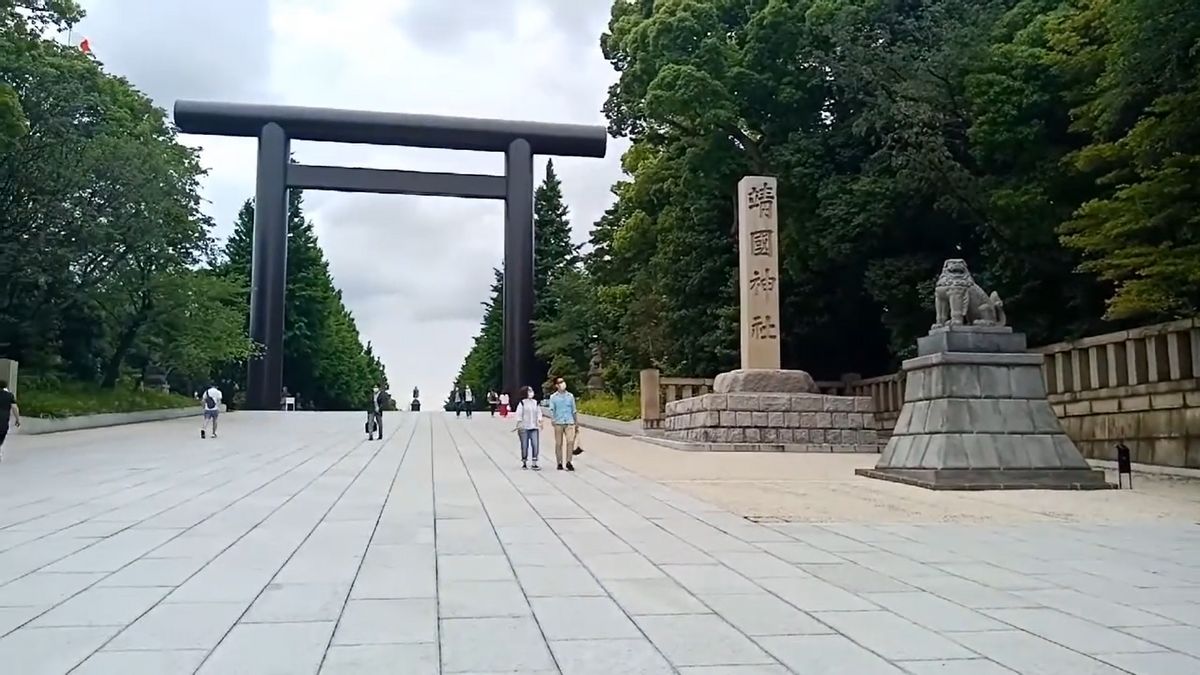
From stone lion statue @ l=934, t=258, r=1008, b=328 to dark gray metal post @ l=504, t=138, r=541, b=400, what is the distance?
97.4ft

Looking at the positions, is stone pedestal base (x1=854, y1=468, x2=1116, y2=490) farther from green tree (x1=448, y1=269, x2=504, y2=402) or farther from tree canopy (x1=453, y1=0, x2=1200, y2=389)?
green tree (x1=448, y1=269, x2=504, y2=402)

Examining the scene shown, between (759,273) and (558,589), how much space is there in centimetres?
1474

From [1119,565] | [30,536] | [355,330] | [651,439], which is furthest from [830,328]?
[355,330]

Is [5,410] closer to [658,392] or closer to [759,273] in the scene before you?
[759,273]

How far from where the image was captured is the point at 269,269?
4075 cm

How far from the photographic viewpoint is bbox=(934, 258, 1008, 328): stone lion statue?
499 inches

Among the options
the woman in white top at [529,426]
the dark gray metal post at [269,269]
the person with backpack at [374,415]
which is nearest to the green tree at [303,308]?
the dark gray metal post at [269,269]

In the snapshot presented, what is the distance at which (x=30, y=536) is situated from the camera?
7.23 meters

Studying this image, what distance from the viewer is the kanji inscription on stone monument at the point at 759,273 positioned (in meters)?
19.4

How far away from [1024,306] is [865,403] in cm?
347

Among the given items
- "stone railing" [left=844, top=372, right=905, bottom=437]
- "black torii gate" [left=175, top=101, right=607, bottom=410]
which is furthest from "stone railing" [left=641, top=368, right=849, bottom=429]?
"black torii gate" [left=175, top=101, right=607, bottom=410]

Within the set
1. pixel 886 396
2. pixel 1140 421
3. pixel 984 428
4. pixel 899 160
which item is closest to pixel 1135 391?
pixel 1140 421

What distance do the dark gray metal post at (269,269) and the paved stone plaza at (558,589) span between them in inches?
1212

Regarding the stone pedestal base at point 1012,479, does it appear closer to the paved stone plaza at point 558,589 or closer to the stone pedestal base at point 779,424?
the paved stone plaza at point 558,589
